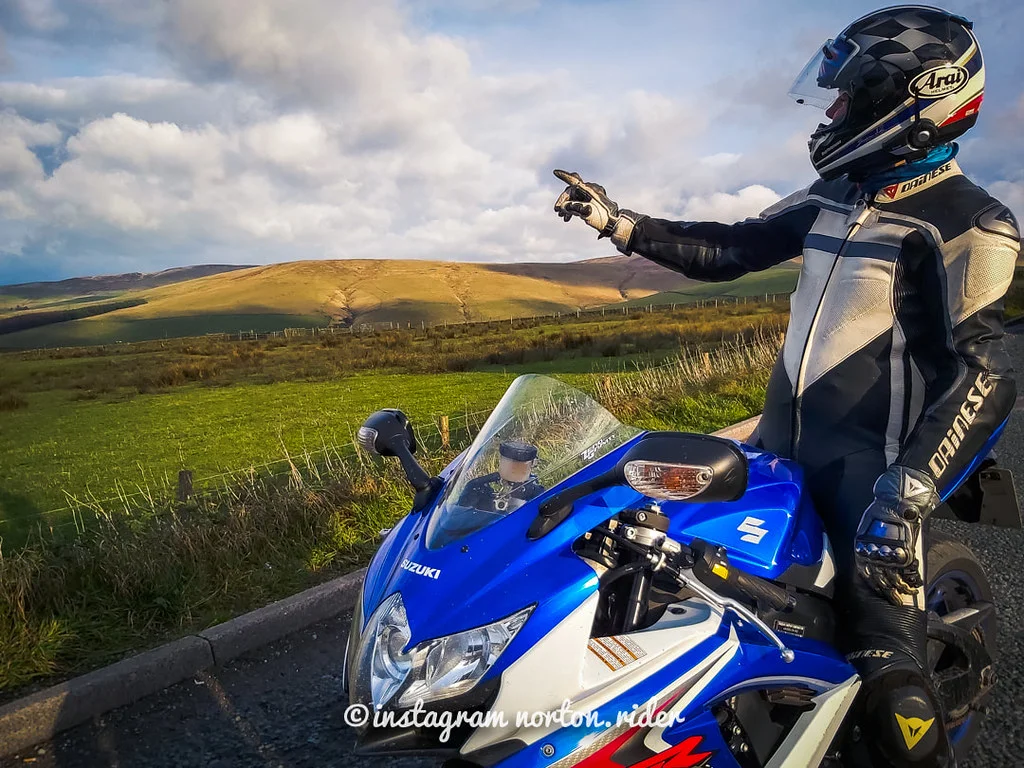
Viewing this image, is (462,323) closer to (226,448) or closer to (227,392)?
(227,392)

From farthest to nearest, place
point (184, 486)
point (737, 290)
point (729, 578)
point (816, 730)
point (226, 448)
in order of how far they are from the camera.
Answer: point (737, 290), point (226, 448), point (184, 486), point (816, 730), point (729, 578)

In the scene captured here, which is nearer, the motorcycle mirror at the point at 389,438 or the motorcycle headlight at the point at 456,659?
the motorcycle headlight at the point at 456,659

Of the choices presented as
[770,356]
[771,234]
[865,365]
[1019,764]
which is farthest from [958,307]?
[770,356]

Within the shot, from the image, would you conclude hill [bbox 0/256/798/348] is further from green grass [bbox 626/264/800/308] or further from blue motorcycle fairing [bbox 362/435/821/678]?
blue motorcycle fairing [bbox 362/435/821/678]

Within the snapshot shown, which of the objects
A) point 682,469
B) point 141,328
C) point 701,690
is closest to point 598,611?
point 701,690

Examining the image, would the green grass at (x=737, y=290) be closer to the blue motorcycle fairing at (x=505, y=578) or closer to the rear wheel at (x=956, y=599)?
the rear wheel at (x=956, y=599)

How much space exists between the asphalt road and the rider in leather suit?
51.4 inches

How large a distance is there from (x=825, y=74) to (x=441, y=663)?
2.23m

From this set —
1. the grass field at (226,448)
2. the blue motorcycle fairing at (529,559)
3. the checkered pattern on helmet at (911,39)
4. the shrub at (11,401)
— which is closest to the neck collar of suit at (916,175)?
the checkered pattern on helmet at (911,39)

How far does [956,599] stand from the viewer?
267cm

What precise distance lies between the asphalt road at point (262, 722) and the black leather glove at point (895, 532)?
1538 millimetres

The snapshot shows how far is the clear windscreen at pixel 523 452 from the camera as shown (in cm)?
178

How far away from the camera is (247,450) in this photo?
41.2 feet

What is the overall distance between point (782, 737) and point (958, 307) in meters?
1.31
